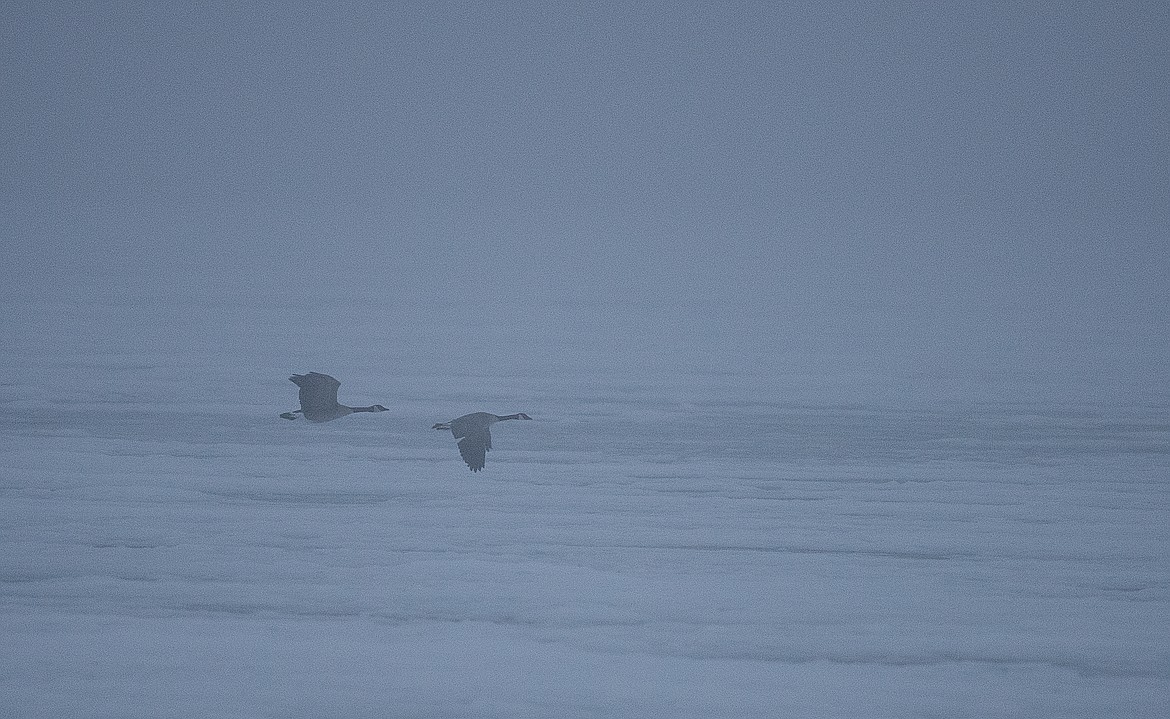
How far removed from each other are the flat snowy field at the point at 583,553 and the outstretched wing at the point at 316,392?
26 cm

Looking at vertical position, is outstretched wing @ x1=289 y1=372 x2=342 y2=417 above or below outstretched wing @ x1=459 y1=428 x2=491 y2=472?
above

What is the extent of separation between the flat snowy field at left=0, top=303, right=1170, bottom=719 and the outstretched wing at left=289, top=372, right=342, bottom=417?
0.26m

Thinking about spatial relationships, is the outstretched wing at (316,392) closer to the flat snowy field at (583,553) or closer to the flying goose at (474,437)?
the flat snowy field at (583,553)

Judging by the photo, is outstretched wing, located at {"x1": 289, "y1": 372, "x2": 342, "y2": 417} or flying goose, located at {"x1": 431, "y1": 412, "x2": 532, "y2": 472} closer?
flying goose, located at {"x1": 431, "y1": 412, "x2": 532, "y2": 472}

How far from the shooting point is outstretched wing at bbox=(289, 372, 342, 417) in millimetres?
4875

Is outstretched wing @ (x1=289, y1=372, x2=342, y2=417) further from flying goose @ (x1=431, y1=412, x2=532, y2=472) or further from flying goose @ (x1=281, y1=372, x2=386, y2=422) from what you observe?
flying goose @ (x1=431, y1=412, x2=532, y2=472)

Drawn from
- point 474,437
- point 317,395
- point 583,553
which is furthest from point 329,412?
point 583,553

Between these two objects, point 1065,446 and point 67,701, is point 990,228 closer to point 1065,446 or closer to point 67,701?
point 1065,446

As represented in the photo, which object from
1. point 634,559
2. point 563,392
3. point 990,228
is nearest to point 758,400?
point 563,392

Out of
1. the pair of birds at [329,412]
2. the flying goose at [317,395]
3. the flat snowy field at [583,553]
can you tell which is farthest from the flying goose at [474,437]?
the flying goose at [317,395]

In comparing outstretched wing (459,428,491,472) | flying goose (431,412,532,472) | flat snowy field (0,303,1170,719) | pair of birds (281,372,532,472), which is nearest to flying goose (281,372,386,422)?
pair of birds (281,372,532,472)

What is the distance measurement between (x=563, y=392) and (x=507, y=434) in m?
0.87

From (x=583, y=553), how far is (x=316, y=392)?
1.45 metres

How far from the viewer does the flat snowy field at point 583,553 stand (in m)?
3.26
